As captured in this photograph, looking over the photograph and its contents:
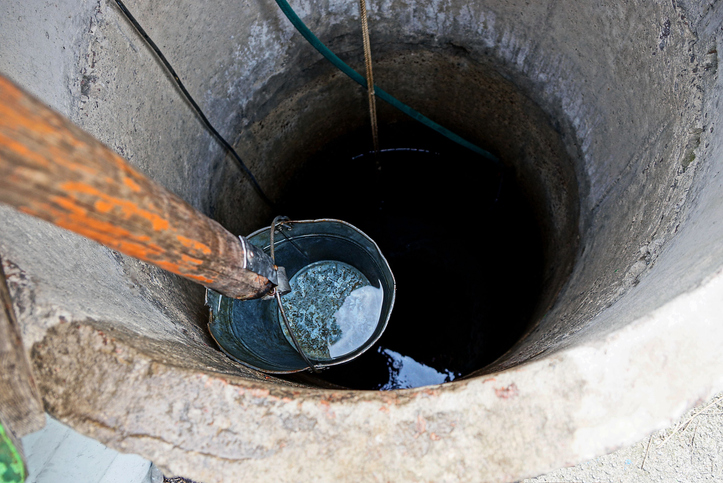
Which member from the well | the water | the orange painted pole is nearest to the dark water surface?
the well

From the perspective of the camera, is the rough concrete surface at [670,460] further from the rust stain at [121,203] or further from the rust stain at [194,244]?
the rust stain at [121,203]

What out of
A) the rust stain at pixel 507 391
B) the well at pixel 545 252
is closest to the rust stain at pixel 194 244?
the well at pixel 545 252

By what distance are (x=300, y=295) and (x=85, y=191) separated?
2.00 metres

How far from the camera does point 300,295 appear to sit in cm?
279

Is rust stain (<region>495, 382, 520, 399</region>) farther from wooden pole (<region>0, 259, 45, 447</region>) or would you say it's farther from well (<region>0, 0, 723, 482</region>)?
wooden pole (<region>0, 259, 45, 447</region>)

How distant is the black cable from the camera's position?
1938mm

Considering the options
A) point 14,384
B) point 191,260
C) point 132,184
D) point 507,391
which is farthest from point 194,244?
point 507,391

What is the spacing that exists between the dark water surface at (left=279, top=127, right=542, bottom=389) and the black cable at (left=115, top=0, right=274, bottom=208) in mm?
494

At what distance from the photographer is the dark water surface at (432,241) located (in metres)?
3.30

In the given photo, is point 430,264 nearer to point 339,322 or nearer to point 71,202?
point 339,322

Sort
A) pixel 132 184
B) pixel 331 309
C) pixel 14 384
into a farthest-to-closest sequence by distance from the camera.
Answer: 1. pixel 331 309
2. pixel 14 384
3. pixel 132 184

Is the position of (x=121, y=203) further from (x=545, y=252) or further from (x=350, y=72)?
(x=545, y=252)

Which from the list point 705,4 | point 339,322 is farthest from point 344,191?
point 705,4

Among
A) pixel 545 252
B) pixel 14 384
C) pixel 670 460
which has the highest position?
pixel 545 252
